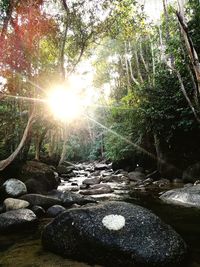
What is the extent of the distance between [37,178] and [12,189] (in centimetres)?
233

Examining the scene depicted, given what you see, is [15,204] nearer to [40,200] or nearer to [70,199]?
[40,200]

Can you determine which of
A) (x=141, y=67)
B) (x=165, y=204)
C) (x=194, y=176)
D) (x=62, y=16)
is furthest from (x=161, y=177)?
(x=141, y=67)

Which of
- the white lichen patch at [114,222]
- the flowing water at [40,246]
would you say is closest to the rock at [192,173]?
the flowing water at [40,246]

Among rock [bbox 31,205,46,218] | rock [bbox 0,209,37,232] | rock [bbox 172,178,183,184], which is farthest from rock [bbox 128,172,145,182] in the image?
rock [bbox 0,209,37,232]

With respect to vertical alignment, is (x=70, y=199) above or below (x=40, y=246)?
below

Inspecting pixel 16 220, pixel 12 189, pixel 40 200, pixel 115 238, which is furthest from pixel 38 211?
pixel 115 238

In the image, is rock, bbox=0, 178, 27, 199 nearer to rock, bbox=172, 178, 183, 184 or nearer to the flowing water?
the flowing water

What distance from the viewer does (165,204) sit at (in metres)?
8.29

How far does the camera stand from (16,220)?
619 cm

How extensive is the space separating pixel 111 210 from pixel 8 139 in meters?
11.8

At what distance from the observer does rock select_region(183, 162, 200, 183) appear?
12.4 metres

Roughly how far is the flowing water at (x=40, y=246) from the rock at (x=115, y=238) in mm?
205

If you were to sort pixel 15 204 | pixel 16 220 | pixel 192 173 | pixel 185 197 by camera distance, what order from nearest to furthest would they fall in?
1. pixel 16 220
2. pixel 15 204
3. pixel 185 197
4. pixel 192 173

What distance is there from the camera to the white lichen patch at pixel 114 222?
4371mm
